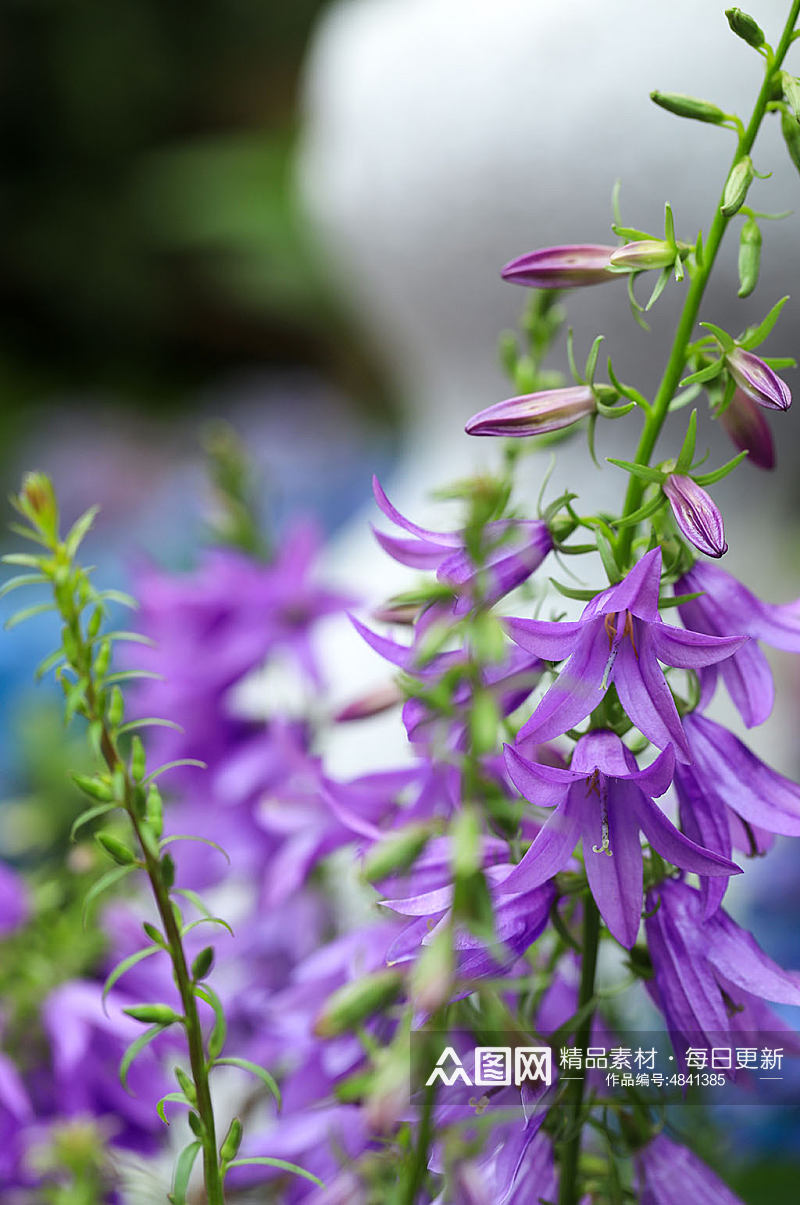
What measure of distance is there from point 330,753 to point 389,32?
30 centimetres

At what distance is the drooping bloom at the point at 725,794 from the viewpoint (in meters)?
0.19

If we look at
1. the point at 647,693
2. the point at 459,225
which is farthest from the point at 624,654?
the point at 459,225

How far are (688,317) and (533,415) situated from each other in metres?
0.03

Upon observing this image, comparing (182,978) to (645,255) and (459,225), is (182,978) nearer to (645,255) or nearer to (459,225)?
(645,255)

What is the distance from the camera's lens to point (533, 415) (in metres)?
0.19

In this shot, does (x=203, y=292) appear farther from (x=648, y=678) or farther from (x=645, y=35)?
(x=648, y=678)

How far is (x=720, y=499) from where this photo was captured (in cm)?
52

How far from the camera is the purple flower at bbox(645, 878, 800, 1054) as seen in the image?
0.18 m

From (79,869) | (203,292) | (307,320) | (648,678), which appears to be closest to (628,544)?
(648,678)

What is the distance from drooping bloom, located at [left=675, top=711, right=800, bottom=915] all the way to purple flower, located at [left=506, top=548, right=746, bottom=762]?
21 millimetres

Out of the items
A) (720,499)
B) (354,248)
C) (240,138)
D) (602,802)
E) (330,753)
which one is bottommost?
(602,802)

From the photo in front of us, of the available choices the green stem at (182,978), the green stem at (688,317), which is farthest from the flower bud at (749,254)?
the green stem at (182,978)

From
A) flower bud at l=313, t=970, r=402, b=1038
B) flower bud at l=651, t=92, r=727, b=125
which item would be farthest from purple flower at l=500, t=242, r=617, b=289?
flower bud at l=313, t=970, r=402, b=1038

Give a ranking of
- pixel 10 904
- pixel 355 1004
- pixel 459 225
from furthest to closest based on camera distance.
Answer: pixel 459 225 → pixel 10 904 → pixel 355 1004
